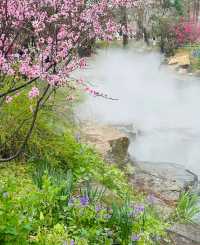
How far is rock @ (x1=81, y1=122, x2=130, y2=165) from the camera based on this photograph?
7996 millimetres

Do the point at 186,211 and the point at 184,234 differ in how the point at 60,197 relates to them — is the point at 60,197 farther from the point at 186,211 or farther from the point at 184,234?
the point at 186,211

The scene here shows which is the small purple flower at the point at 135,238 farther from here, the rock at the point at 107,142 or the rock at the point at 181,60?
the rock at the point at 181,60

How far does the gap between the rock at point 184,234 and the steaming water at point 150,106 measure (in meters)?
3.54

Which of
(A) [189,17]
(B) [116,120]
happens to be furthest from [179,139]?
(A) [189,17]

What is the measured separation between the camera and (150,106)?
46.7 ft

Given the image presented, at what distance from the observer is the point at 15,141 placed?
620cm

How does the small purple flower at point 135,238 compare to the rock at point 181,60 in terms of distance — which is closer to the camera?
the small purple flower at point 135,238

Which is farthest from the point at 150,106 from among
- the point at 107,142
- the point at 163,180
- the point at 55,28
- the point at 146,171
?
the point at 55,28

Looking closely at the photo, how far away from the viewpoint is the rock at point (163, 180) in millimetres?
7490

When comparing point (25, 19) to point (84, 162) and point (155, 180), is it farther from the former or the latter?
point (155, 180)

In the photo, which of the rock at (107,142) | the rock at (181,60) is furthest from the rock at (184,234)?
the rock at (181,60)

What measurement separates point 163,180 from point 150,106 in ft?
20.5

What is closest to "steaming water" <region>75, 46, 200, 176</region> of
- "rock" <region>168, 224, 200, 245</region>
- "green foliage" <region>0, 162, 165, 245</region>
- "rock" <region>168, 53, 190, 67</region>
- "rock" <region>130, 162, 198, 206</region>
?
"rock" <region>168, 53, 190, 67</region>

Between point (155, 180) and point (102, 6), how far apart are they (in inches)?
151
